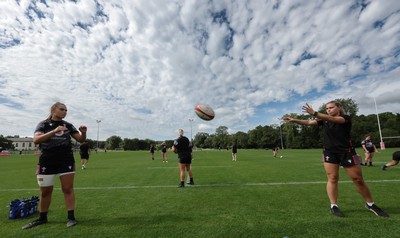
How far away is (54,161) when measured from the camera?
4.23 meters

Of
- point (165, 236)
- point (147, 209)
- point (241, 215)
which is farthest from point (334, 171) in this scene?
point (147, 209)

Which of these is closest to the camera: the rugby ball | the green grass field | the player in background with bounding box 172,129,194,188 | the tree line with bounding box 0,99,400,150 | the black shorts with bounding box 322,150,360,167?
the green grass field

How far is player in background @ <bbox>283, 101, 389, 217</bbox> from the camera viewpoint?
14.4ft

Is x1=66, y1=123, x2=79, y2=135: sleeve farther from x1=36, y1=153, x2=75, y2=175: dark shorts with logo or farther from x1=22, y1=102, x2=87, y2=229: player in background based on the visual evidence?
x1=36, y1=153, x2=75, y2=175: dark shorts with logo

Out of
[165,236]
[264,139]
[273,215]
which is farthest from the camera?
[264,139]

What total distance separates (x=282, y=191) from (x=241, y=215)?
2.68m

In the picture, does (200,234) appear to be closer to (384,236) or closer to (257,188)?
(384,236)

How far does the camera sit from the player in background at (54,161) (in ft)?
13.8

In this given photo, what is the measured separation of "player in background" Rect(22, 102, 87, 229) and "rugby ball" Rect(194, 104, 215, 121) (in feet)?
20.4

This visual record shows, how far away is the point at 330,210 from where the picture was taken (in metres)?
4.61

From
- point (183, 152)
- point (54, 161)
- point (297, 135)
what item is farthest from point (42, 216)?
point (297, 135)

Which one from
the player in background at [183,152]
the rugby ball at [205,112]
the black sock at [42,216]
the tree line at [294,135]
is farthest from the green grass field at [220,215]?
the tree line at [294,135]

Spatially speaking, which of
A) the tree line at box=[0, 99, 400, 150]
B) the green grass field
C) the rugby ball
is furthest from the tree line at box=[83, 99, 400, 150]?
the green grass field

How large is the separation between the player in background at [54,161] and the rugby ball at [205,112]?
6222 mm
